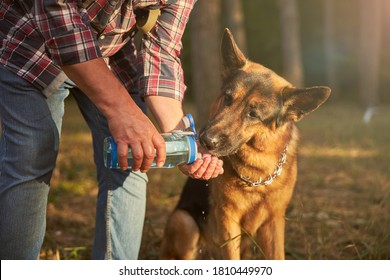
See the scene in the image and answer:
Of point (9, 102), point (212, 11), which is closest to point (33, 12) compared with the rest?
point (9, 102)

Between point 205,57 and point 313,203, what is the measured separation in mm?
4898

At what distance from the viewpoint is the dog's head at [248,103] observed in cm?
287

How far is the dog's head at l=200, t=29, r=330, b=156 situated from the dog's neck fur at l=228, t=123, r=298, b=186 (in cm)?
10

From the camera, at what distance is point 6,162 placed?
2.41 metres

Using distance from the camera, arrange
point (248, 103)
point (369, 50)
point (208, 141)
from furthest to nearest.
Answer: point (369, 50) < point (248, 103) < point (208, 141)

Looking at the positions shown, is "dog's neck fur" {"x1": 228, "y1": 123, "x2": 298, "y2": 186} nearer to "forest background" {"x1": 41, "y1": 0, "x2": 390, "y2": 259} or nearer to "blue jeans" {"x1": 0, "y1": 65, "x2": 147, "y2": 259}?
"forest background" {"x1": 41, "y1": 0, "x2": 390, "y2": 259}

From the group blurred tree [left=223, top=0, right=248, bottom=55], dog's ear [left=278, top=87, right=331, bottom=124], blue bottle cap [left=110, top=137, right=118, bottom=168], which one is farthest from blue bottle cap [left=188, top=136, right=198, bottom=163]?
blurred tree [left=223, top=0, right=248, bottom=55]

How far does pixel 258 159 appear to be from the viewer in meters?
3.21

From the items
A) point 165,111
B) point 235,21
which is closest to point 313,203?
point 165,111

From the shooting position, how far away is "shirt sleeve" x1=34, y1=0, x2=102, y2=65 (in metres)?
2.04

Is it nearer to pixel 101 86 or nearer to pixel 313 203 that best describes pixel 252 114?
pixel 101 86

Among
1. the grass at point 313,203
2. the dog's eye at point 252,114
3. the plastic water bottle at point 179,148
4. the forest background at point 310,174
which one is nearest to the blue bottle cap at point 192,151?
the plastic water bottle at point 179,148

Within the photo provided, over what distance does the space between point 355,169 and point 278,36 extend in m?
17.2

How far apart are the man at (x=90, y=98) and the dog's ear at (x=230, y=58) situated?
16.9 inches
